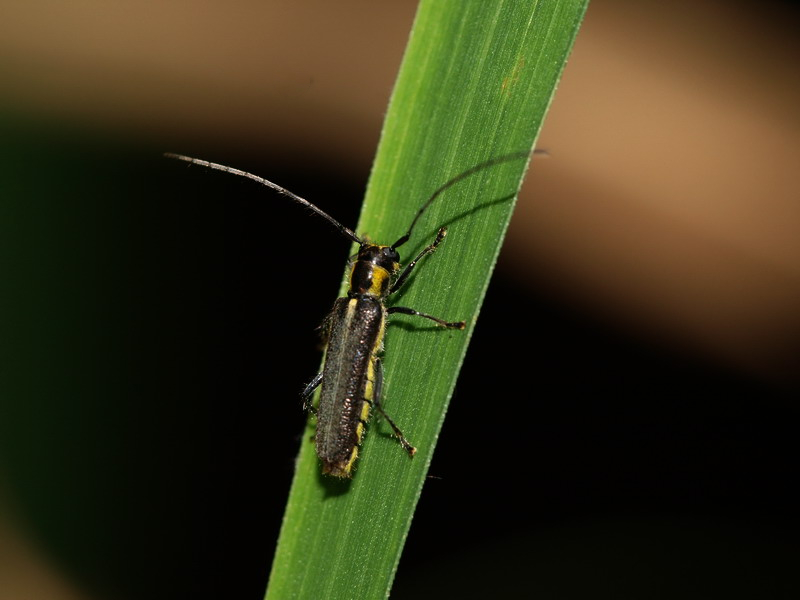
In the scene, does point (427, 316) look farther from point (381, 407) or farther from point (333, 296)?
point (333, 296)

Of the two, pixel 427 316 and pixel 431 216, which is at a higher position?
pixel 431 216

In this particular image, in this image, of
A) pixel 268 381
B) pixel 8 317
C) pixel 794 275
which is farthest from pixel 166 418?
pixel 794 275

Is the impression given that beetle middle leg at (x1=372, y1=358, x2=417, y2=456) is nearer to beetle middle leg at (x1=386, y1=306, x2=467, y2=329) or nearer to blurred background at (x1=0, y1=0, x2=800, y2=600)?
beetle middle leg at (x1=386, y1=306, x2=467, y2=329)

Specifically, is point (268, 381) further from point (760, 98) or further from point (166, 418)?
point (760, 98)

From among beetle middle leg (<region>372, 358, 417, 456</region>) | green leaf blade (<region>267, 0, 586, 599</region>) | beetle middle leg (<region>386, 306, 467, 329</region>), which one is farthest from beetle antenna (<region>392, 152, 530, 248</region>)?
beetle middle leg (<region>372, 358, 417, 456</region>)

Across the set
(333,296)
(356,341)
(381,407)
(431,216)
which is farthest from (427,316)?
(333,296)

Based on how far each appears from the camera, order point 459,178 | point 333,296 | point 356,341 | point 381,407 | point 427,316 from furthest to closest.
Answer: point 333,296
point 356,341
point 381,407
point 427,316
point 459,178
